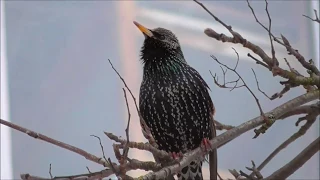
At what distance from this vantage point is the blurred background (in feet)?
8.59

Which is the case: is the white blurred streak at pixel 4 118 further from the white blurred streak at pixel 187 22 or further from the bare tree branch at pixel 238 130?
the bare tree branch at pixel 238 130

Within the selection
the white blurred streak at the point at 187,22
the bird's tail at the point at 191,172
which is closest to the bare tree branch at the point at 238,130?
the bird's tail at the point at 191,172

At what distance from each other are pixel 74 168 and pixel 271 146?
1.01 m

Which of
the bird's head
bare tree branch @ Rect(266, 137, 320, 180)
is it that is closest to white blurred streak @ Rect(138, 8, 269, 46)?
the bird's head

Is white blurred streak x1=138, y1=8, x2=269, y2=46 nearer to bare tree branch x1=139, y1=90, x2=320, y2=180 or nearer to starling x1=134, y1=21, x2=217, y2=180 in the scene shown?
starling x1=134, y1=21, x2=217, y2=180

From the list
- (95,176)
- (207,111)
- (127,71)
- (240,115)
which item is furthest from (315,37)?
(95,176)

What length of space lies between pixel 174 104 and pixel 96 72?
0.99m

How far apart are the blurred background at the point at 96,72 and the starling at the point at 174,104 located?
29.5 inches

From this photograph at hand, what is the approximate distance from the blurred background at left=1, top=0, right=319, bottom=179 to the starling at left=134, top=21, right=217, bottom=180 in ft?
2.46

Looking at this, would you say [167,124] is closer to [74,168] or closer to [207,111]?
[207,111]

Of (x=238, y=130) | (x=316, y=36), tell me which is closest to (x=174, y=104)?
(x=238, y=130)

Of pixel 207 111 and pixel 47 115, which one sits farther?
pixel 47 115

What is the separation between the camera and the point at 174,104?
179 cm

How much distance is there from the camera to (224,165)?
2.71 metres
